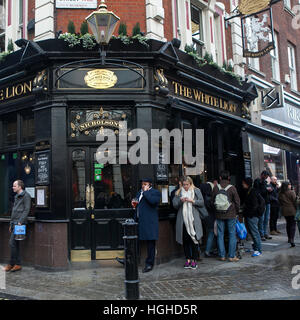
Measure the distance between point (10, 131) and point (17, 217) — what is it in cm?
249

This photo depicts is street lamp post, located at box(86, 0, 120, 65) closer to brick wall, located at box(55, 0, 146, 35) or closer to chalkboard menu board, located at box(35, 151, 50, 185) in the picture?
brick wall, located at box(55, 0, 146, 35)

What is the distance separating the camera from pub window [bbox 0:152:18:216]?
8555mm

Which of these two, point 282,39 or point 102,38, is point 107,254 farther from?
point 282,39

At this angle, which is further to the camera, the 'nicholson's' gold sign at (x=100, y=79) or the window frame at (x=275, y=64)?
the window frame at (x=275, y=64)

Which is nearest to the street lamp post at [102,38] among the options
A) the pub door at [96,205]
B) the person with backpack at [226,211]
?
the pub door at [96,205]

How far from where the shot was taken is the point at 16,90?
838cm

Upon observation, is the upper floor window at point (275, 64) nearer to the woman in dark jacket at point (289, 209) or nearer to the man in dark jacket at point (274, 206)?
the man in dark jacket at point (274, 206)

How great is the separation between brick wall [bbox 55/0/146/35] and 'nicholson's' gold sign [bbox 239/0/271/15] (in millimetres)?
3950

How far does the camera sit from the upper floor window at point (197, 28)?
10320 mm

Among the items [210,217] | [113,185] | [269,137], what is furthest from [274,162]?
[113,185]

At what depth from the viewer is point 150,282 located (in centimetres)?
604

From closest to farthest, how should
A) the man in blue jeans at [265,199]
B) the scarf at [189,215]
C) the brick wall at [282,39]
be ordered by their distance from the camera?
the scarf at [189,215], the man in blue jeans at [265,199], the brick wall at [282,39]

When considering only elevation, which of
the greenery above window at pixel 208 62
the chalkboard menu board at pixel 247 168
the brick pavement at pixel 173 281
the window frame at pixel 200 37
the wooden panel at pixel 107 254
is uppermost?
the window frame at pixel 200 37

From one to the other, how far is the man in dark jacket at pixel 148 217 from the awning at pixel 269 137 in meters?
3.36
